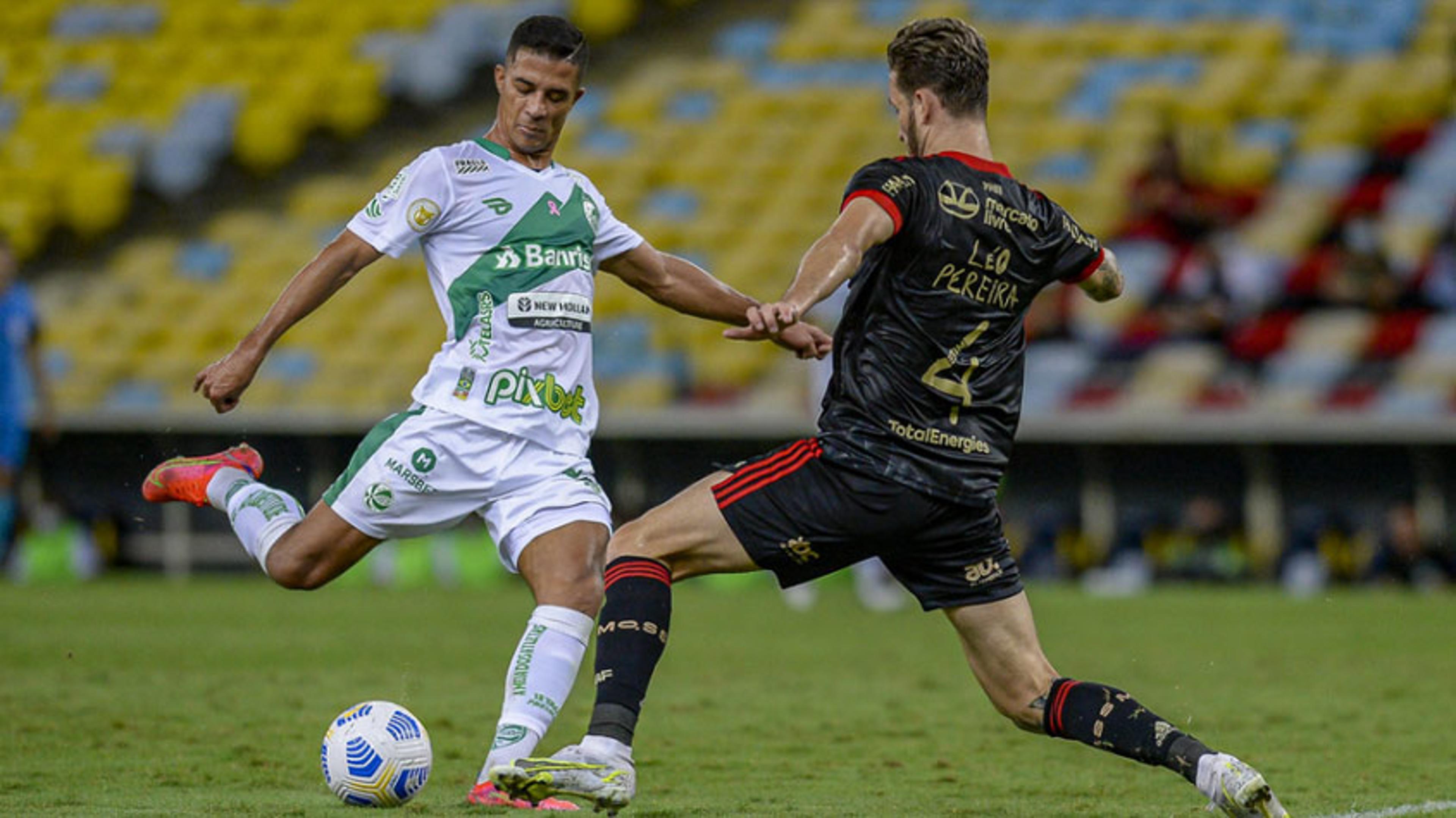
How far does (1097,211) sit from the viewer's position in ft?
61.6

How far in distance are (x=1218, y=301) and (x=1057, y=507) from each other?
2.18m

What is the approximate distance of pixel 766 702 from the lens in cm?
903

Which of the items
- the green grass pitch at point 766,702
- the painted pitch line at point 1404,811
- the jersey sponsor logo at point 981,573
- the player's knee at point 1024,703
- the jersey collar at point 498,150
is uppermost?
the jersey collar at point 498,150

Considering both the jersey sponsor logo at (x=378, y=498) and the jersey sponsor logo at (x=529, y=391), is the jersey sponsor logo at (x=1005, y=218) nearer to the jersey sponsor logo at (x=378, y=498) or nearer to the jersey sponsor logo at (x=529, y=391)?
the jersey sponsor logo at (x=529, y=391)

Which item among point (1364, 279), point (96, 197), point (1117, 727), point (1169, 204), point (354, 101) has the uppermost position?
point (354, 101)

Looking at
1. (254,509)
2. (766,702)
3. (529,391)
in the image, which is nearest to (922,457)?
(529,391)

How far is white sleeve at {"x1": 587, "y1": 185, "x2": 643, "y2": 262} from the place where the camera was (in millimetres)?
6266

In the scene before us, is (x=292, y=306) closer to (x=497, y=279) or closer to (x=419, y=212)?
(x=419, y=212)

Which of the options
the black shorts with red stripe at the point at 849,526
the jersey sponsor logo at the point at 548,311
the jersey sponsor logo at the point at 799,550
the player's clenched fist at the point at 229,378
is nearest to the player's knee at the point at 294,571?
the player's clenched fist at the point at 229,378

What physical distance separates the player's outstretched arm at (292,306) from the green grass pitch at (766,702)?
3.94 feet

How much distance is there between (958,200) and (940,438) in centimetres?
62

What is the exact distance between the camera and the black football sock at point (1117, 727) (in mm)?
5344

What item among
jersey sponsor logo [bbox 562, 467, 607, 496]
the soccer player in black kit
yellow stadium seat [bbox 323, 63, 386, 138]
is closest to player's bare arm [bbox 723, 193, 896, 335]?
the soccer player in black kit

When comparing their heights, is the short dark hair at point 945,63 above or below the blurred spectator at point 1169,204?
below
